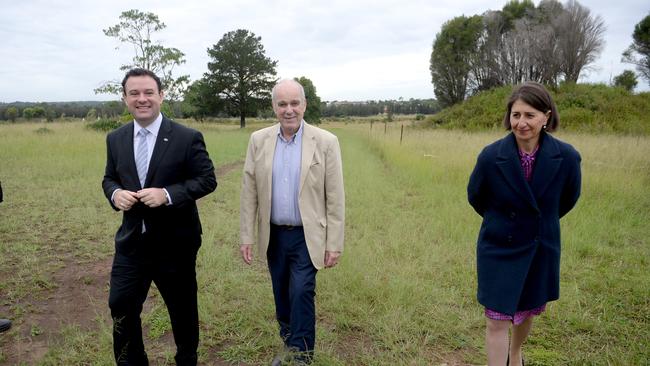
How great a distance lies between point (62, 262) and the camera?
473 centimetres

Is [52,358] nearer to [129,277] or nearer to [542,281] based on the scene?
[129,277]

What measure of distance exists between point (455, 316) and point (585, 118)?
24.3 m

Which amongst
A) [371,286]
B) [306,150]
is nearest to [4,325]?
[306,150]

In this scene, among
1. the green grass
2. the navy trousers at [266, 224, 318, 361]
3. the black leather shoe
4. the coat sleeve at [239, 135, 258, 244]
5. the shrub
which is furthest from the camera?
the shrub

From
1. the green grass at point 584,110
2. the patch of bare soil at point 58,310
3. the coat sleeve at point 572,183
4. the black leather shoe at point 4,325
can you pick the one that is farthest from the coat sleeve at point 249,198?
the green grass at point 584,110

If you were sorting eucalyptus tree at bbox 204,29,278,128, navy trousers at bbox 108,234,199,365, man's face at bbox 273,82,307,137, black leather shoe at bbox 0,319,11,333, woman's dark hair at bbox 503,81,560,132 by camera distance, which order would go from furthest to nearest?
eucalyptus tree at bbox 204,29,278,128 → black leather shoe at bbox 0,319,11,333 → man's face at bbox 273,82,307,137 → navy trousers at bbox 108,234,199,365 → woman's dark hair at bbox 503,81,560,132

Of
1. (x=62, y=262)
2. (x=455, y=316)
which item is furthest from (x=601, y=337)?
(x=62, y=262)

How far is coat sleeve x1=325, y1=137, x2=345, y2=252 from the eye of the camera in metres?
2.69

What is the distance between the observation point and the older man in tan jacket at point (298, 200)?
8.63ft

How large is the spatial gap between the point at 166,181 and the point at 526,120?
2.09 metres

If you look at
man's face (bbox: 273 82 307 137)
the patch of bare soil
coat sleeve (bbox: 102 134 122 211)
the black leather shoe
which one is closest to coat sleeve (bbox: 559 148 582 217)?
man's face (bbox: 273 82 307 137)

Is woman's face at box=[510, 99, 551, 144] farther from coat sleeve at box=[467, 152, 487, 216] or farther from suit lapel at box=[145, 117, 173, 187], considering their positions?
suit lapel at box=[145, 117, 173, 187]

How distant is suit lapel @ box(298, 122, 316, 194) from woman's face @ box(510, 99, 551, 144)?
1209mm

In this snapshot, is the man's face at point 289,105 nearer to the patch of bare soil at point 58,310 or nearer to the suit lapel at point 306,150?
the suit lapel at point 306,150
